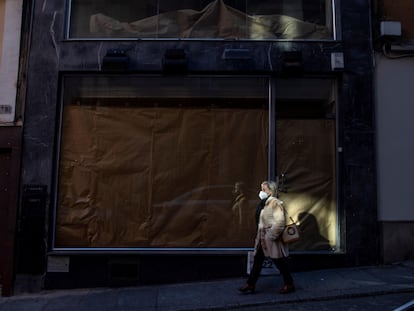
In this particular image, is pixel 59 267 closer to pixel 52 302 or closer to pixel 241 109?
pixel 52 302

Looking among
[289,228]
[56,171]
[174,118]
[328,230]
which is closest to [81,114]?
[56,171]

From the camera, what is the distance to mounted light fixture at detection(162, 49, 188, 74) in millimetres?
8031

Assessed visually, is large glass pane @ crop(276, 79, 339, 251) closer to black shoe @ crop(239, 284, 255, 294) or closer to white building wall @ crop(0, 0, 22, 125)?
black shoe @ crop(239, 284, 255, 294)

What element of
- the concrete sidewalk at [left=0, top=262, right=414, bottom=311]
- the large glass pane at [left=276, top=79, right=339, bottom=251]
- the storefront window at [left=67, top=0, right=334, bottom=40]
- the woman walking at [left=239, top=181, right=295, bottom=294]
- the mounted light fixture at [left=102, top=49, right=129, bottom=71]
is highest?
the storefront window at [left=67, top=0, right=334, bottom=40]

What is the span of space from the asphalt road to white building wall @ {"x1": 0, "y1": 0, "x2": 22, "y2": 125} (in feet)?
16.5

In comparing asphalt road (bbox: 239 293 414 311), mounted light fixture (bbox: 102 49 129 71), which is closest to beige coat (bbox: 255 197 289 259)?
asphalt road (bbox: 239 293 414 311)

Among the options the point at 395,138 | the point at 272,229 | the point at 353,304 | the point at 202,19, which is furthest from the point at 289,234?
the point at 202,19

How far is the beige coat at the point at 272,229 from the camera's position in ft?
21.6

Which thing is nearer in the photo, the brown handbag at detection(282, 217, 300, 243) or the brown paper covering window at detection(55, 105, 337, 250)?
the brown handbag at detection(282, 217, 300, 243)

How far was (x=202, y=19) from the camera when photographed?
847 centimetres

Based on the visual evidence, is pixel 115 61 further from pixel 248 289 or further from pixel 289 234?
pixel 248 289

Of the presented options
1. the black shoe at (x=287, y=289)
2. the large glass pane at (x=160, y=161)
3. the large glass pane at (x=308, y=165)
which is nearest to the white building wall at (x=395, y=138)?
the large glass pane at (x=308, y=165)

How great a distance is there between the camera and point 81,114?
820cm

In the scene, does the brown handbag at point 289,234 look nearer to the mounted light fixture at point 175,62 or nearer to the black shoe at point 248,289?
the black shoe at point 248,289
